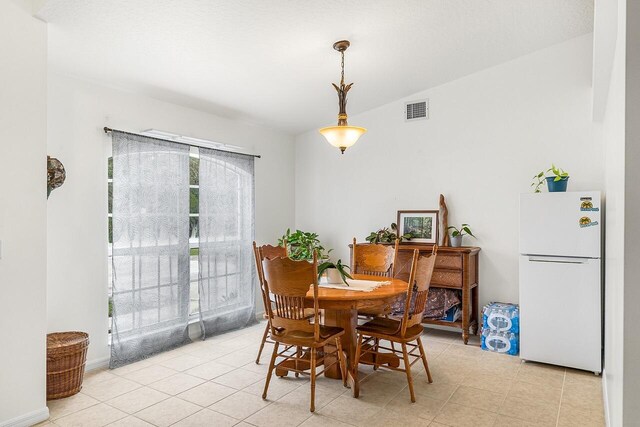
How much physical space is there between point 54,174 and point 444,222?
3678 mm

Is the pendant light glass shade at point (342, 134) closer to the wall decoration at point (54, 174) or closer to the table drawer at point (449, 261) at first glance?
the table drawer at point (449, 261)

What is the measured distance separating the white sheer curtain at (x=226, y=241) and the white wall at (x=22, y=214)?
5.74 feet

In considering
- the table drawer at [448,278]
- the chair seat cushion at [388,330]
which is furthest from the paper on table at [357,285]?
the table drawer at [448,278]

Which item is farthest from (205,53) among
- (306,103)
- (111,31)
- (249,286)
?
(249,286)

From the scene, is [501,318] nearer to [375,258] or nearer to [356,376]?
[375,258]

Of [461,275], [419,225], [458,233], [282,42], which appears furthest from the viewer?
[419,225]

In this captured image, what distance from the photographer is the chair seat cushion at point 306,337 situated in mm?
2756

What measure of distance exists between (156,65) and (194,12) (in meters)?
0.83

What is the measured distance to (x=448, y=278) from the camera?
423 centimetres

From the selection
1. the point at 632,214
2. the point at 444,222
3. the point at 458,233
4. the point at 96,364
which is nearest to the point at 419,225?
the point at 444,222

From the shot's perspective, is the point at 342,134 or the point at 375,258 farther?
the point at 375,258

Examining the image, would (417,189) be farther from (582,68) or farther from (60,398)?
(60,398)

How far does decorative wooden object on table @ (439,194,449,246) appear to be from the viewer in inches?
177

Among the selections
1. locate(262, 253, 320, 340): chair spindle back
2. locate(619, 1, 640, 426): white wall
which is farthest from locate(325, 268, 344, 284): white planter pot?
locate(619, 1, 640, 426): white wall
